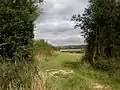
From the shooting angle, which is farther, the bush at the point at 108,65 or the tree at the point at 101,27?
the tree at the point at 101,27

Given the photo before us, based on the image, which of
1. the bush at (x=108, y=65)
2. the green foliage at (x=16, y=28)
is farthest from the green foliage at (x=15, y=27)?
the bush at (x=108, y=65)

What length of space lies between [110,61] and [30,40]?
16.3 feet

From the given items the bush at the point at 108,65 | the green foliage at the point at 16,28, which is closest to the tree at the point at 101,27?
the bush at the point at 108,65

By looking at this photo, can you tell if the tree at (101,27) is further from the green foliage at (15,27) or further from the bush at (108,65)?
the green foliage at (15,27)

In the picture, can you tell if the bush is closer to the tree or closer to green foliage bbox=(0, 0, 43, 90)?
the tree

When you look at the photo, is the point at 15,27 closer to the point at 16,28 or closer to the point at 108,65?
the point at 16,28

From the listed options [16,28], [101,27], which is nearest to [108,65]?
[101,27]

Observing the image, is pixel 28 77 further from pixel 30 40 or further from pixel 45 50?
pixel 45 50

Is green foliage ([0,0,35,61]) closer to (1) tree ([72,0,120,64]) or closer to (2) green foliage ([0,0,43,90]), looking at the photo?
(2) green foliage ([0,0,43,90])

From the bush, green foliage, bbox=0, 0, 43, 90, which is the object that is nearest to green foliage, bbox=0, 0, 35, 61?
green foliage, bbox=0, 0, 43, 90

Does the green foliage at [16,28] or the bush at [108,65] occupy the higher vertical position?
the green foliage at [16,28]

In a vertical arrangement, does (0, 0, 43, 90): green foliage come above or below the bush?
above

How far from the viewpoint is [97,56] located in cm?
2314

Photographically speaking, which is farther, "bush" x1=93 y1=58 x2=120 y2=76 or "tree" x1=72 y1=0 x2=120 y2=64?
"tree" x1=72 y1=0 x2=120 y2=64
